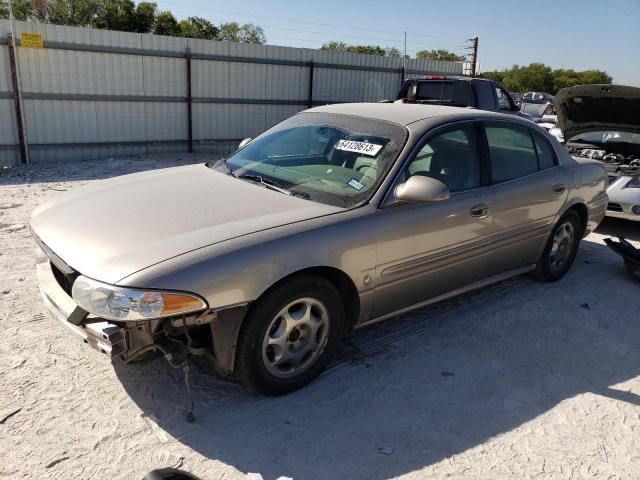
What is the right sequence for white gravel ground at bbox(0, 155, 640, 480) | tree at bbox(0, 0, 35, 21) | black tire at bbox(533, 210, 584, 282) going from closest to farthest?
1. white gravel ground at bbox(0, 155, 640, 480)
2. black tire at bbox(533, 210, 584, 282)
3. tree at bbox(0, 0, 35, 21)

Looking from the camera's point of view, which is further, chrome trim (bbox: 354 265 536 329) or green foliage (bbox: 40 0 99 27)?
green foliage (bbox: 40 0 99 27)

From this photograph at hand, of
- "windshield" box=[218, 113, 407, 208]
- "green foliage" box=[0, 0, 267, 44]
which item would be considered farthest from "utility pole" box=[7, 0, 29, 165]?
"green foliage" box=[0, 0, 267, 44]

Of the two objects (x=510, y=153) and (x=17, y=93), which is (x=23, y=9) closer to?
(x=17, y=93)

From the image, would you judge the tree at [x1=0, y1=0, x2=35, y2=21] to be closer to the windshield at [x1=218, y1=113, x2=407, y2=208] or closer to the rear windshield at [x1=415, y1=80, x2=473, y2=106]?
the rear windshield at [x1=415, y1=80, x2=473, y2=106]

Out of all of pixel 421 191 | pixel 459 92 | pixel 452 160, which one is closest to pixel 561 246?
pixel 452 160

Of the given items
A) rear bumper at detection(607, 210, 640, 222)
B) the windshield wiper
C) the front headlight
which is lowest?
rear bumper at detection(607, 210, 640, 222)

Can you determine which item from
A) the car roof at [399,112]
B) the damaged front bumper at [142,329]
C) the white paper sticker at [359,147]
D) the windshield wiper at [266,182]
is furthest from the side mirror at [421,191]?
the damaged front bumper at [142,329]

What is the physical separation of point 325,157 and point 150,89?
8.71 metres

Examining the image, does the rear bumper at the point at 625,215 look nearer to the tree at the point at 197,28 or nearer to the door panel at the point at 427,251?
the door panel at the point at 427,251

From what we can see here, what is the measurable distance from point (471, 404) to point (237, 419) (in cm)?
137

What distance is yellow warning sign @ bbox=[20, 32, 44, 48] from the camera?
31.5ft

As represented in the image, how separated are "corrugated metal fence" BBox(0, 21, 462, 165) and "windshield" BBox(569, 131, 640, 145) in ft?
24.6

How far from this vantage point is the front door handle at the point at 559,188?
187 inches

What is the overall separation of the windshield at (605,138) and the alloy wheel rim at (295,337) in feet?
20.0
